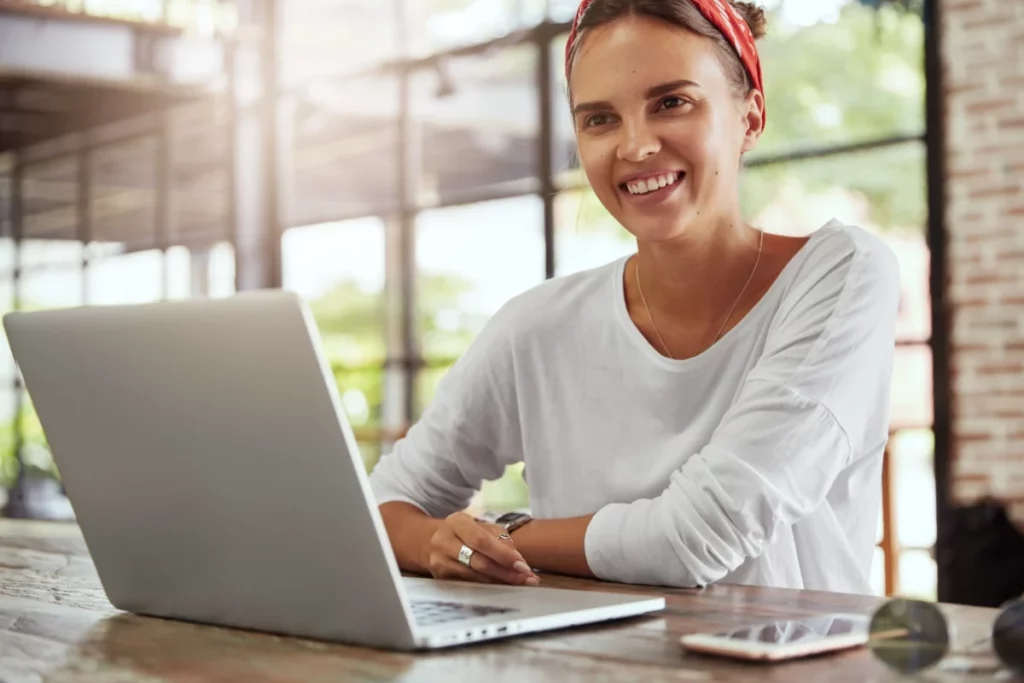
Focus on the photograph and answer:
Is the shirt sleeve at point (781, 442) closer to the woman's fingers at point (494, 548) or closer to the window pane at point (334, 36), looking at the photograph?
the woman's fingers at point (494, 548)

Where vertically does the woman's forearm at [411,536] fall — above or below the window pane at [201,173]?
below

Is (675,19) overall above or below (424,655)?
above

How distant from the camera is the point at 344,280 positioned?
654 cm

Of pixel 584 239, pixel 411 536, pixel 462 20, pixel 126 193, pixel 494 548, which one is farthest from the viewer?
pixel 126 193

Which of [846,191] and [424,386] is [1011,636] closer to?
[846,191]

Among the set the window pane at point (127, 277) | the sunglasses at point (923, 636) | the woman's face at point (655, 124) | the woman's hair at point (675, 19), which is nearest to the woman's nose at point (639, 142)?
the woman's face at point (655, 124)

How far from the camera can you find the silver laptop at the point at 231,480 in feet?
2.87

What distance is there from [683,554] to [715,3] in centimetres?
72

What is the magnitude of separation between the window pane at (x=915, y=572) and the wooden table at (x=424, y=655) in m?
3.30

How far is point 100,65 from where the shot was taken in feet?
22.5

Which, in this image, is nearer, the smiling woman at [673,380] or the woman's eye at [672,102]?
the smiling woman at [673,380]

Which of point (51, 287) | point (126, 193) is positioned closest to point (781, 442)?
point (126, 193)

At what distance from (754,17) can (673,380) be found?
52cm

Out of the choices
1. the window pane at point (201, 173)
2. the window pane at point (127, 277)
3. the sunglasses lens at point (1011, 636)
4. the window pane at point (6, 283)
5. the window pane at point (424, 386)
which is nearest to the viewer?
the sunglasses lens at point (1011, 636)
